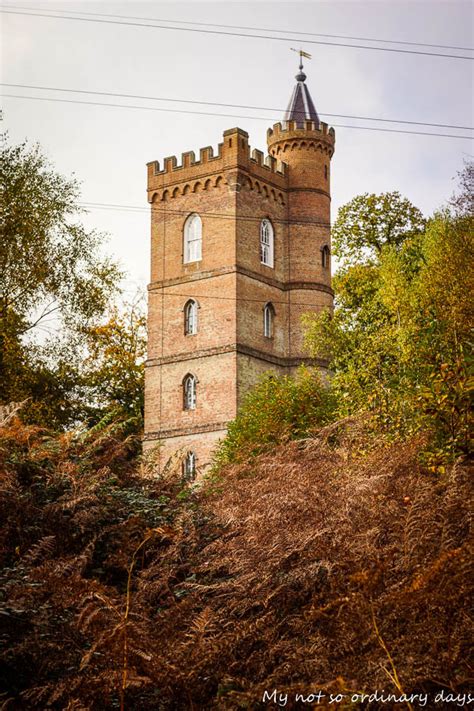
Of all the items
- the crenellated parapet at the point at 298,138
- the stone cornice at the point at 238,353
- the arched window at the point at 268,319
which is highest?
the crenellated parapet at the point at 298,138

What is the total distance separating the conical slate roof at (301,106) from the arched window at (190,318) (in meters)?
10.3

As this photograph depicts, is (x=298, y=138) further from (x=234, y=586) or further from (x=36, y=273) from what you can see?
(x=234, y=586)

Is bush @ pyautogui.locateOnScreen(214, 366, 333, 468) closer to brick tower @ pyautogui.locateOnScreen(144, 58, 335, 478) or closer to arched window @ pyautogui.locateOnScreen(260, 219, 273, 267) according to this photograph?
brick tower @ pyautogui.locateOnScreen(144, 58, 335, 478)

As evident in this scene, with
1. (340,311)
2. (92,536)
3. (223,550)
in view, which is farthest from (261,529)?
(340,311)

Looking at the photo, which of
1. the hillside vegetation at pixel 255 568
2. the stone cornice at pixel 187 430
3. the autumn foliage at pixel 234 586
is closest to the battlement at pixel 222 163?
the stone cornice at pixel 187 430

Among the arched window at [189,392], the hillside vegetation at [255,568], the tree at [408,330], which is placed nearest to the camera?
the hillside vegetation at [255,568]

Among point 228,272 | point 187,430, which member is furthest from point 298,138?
point 187,430

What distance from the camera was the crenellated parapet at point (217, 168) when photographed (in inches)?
1741

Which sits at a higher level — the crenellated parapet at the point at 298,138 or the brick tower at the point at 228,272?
the crenellated parapet at the point at 298,138

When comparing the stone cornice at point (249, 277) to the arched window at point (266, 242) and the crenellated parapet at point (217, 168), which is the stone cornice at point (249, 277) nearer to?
the arched window at point (266, 242)

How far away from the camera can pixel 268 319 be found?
43.7m

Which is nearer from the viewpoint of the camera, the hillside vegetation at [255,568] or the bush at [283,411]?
the hillside vegetation at [255,568]

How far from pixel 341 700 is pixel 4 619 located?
3182 millimetres

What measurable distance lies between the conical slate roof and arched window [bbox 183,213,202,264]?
706cm
